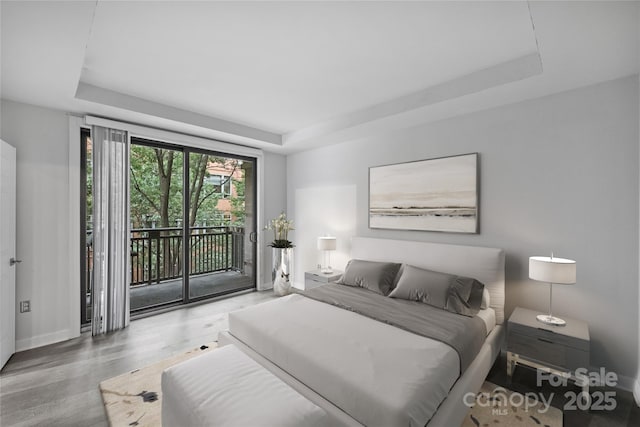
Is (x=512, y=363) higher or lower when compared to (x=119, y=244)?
lower

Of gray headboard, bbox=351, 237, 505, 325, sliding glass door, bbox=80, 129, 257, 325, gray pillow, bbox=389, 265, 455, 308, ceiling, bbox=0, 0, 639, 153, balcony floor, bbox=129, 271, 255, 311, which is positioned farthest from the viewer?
sliding glass door, bbox=80, 129, 257, 325

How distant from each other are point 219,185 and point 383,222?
331cm

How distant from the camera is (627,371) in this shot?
226 centimetres

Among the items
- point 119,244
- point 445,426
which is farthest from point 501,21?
point 119,244

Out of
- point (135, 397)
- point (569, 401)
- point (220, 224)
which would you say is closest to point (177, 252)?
Result: point (220, 224)

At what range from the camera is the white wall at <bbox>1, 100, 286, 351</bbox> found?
2.83 meters

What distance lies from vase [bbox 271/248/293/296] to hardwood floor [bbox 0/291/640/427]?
3.91 feet

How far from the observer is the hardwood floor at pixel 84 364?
6.47ft

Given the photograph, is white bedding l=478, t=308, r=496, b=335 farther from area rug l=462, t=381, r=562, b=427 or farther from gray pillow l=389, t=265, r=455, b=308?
area rug l=462, t=381, r=562, b=427

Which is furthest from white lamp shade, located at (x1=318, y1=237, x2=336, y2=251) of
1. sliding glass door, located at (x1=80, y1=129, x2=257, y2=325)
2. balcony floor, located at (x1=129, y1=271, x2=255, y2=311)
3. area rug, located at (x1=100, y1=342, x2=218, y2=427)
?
area rug, located at (x1=100, y1=342, x2=218, y2=427)

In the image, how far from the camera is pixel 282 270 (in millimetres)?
4699

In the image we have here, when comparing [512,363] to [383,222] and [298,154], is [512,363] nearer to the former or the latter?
[383,222]

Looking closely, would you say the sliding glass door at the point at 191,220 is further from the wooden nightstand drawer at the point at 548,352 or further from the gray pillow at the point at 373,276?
the wooden nightstand drawer at the point at 548,352

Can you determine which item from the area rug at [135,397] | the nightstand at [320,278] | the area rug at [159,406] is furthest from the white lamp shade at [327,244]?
the area rug at [159,406]
